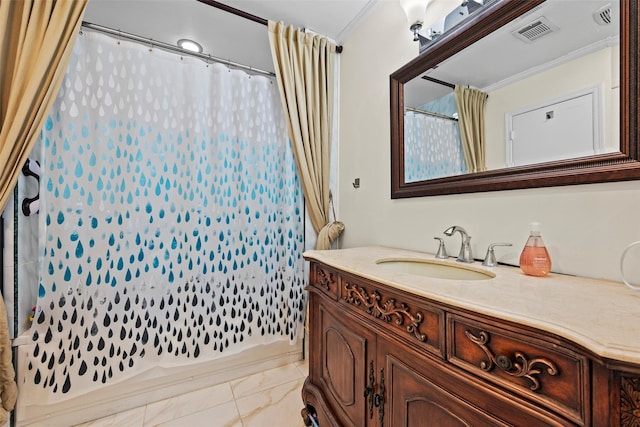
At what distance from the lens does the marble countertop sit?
1.32 feet

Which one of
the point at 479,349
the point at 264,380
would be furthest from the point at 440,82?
the point at 264,380

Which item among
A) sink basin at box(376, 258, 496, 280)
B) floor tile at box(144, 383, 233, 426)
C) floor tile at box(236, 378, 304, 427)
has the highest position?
sink basin at box(376, 258, 496, 280)

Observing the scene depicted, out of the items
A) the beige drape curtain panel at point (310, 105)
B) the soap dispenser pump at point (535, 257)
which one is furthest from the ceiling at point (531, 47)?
the beige drape curtain panel at point (310, 105)

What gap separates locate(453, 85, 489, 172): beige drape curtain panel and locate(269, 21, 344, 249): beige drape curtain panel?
0.95 meters

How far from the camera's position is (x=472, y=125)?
3.67 ft

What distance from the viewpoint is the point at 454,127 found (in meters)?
1.19

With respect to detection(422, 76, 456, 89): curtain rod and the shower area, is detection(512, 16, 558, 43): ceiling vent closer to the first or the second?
detection(422, 76, 456, 89): curtain rod

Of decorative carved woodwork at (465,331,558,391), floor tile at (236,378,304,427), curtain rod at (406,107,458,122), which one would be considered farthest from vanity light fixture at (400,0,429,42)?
floor tile at (236,378,304,427)

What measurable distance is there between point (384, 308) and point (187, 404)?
1443 mm

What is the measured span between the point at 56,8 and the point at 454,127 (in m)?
1.95

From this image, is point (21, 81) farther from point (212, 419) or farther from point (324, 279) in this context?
point (212, 419)

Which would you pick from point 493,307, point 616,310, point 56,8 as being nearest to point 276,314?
point 493,307

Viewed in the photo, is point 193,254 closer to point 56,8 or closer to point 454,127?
point 56,8

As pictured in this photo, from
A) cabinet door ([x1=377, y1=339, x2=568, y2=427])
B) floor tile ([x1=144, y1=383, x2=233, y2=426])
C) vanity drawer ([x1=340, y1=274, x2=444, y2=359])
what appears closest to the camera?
cabinet door ([x1=377, y1=339, x2=568, y2=427])
